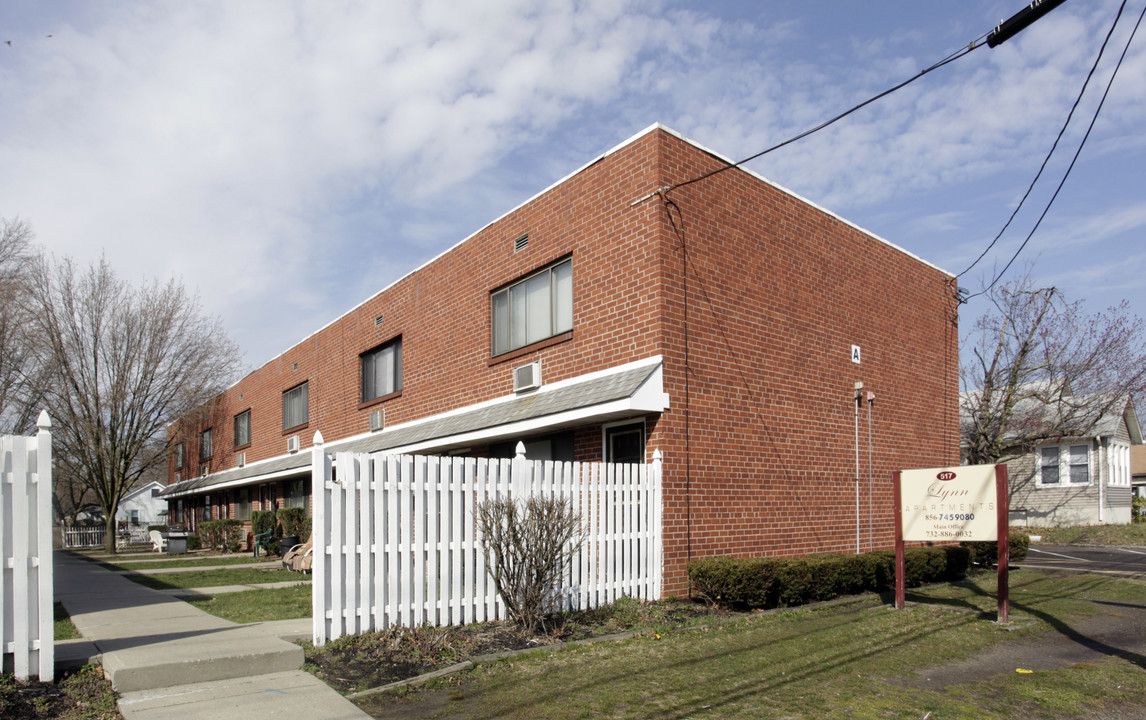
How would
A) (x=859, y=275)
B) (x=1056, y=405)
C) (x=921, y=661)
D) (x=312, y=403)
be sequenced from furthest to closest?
1. (x=1056, y=405)
2. (x=312, y=403)
3. (x=859, y=275)
4. (x=921, y=661)

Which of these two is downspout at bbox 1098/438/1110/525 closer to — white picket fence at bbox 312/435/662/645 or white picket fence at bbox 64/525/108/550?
white picket fence at bbox 312/435/662/645

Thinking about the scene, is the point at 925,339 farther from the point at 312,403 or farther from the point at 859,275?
the point at 312,403

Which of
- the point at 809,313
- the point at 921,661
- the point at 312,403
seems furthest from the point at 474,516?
the point at 312,403

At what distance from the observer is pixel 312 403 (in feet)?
78.1

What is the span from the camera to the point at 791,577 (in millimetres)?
10453

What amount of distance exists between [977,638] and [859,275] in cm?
795

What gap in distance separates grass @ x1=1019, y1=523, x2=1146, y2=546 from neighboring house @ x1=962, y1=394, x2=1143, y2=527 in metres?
0.98

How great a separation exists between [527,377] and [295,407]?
14.3 m

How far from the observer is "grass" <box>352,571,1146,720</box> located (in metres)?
6.03

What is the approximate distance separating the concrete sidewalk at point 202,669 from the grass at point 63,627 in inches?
3.9

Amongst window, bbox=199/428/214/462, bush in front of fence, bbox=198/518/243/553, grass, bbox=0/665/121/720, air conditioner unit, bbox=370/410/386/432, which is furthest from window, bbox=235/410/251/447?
grass, bbox=0/665/121/720

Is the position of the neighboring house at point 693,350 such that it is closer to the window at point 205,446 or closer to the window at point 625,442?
the window at point 625,442

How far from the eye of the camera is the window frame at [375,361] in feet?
61.3

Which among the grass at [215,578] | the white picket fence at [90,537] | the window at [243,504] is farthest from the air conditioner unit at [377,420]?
the white picket fence at [90,537]
